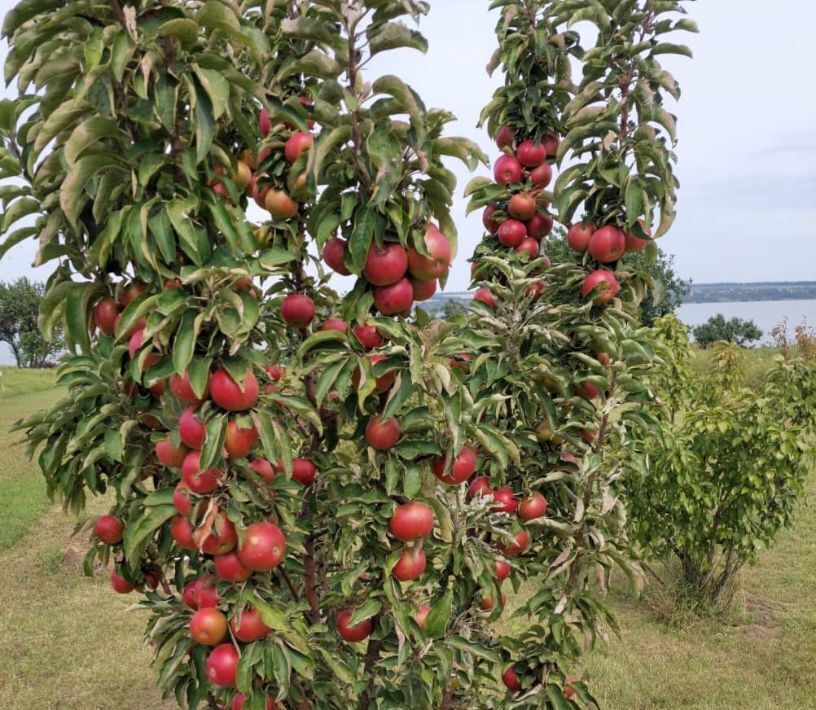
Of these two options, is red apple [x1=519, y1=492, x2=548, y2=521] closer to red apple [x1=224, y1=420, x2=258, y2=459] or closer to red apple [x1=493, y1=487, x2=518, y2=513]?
red apple [x1=493, y1=487, x2=518, y2=513]

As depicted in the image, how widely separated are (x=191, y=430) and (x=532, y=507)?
1.47 meters

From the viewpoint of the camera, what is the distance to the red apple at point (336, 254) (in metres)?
1.87

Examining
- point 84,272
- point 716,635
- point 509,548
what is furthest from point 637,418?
point 716,635

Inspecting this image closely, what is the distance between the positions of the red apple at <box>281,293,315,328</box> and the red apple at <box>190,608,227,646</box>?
94cm

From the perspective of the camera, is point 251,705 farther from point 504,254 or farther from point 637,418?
point 504,254

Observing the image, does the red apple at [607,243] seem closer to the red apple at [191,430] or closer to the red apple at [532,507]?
the red apple at [532,507]

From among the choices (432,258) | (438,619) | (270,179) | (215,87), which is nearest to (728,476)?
(438,619)

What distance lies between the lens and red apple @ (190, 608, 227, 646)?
182cm

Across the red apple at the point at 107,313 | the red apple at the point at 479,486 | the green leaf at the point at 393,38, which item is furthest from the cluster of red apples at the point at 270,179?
the red apple at the point at 479,486

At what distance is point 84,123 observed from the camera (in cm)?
153

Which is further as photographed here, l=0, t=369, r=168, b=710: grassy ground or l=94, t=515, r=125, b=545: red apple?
l=0, t=369, r=168, b=710: grassy ground

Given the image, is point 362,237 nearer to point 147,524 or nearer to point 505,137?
point 147,524

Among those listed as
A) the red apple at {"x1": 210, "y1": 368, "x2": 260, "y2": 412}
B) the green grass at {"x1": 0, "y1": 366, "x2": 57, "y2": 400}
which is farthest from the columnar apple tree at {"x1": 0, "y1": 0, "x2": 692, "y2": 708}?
the green grass at {"x1": 0, "y1": 366, "x2": 57, "y2": 400}

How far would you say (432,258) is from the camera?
1773 mm
